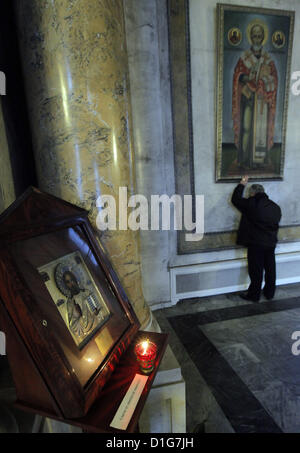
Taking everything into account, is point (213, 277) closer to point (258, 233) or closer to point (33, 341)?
point (258, 233)

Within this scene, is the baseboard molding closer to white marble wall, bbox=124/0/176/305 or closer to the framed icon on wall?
white marble wall, bbox=124/0/176/305

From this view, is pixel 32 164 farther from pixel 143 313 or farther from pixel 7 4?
pixel 143 313

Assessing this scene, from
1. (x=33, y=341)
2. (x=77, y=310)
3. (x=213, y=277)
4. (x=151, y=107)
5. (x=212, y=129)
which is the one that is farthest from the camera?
(x=213, y=277)

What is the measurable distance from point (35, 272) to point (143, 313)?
3.14 feet

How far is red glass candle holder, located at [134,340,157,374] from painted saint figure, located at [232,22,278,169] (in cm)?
300

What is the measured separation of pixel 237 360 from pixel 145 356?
1.80m

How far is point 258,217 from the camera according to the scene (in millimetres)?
3115

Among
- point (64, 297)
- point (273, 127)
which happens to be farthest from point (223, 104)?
point (64, 297)

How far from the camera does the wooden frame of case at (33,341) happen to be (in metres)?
0.56

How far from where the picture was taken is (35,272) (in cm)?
65

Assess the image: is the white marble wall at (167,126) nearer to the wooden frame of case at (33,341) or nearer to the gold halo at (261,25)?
the gold halo at (261,25)

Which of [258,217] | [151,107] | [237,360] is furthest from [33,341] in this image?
[258,217]

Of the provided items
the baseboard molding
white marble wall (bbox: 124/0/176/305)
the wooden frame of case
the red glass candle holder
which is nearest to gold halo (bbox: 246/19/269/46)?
white marble wall (bbox: 124/0/176/305)

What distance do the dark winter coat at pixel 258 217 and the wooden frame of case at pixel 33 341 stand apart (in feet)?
9.42
